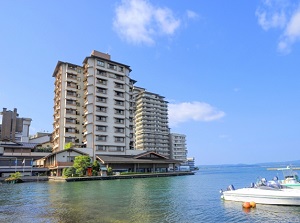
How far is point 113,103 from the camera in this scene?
282 ft

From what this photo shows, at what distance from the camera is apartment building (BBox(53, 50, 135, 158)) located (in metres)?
82.0

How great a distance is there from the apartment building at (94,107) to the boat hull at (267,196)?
58.6 metres

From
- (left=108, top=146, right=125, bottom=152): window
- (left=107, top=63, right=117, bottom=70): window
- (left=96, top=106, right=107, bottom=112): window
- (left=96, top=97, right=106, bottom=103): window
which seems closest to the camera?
(left=108, top=146, right=125, bottom=152): window

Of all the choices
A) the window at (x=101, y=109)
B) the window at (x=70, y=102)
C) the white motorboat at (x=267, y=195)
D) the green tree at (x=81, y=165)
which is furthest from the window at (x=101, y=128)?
the white motorboat at (x=267, y=195)

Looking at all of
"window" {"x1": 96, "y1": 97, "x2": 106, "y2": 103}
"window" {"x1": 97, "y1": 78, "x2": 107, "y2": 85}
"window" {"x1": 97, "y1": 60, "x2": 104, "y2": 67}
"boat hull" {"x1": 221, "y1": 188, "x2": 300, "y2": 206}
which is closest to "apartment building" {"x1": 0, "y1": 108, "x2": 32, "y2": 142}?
"window" {"x1": 96, "y1": 97, "x2": 106, "y2": 103}

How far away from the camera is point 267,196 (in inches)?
969

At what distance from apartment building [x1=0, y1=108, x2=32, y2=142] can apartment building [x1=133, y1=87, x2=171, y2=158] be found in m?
58.7

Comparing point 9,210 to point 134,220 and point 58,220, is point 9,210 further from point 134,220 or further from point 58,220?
point 134,220

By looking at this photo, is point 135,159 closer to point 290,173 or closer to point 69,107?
point 69,107

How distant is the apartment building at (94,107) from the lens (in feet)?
269

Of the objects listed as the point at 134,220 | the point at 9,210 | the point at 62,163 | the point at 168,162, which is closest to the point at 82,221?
the point at 134,220

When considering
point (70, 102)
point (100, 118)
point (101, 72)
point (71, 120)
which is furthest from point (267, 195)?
point (70, 102)

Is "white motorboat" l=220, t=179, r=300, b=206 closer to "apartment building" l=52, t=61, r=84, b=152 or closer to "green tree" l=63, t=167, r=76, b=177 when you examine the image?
"green tree" l=63, t=167, r=76, b=177

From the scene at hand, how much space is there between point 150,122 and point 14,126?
6822cm
